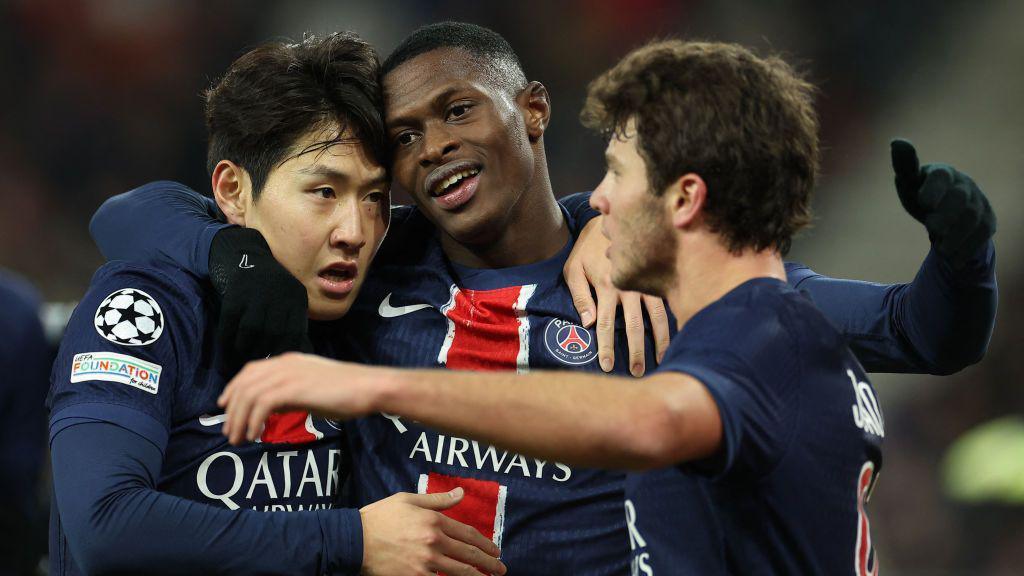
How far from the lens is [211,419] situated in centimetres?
237

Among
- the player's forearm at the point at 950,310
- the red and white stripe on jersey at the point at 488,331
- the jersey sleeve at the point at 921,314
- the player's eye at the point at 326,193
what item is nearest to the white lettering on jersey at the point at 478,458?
the red and white stripe on jersey at the point at 488,331

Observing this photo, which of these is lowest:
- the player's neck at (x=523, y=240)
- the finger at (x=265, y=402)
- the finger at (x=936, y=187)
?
the finger at (x=265, y=402)

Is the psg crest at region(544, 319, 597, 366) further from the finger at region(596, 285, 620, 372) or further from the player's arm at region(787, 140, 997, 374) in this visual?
the player's arm at region(787, 140, 997, 374)

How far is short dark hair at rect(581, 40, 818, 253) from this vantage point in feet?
6.15

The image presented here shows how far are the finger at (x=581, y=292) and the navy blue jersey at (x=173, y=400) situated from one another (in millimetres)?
640

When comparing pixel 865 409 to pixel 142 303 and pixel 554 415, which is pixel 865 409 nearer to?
pixel 554 415

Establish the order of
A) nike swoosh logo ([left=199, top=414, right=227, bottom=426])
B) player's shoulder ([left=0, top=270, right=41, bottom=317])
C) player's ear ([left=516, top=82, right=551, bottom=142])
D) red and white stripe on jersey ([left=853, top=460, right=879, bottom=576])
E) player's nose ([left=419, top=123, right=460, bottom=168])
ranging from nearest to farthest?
red and white stripe on jersey ([left=853, top=460, right=879, bottom=576]) → nike swoosh logo ([left=199, top=414, right=227, bottom=426]) → player's nose ([left=419, top=123, right=460, bottom=168]) → player's ear ([left=516, top=82, right=551, bottom=142]) → player's shoulder ([left=0, top=270, right=41, bottom=317])

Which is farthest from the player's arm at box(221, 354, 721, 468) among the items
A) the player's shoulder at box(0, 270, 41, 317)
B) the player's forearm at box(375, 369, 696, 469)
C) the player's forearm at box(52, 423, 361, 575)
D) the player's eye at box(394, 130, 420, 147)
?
the player's shoulder at box(0, 270, 41, 317)

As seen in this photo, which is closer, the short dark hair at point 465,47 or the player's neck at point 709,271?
the player's neck at point 709,271

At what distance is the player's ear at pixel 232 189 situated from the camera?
2637mm

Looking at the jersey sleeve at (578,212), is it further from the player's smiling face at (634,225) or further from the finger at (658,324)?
the player's smiling face at (634,225)

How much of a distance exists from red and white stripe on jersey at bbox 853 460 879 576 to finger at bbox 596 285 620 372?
70 cm

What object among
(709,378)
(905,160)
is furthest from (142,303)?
(905,160)

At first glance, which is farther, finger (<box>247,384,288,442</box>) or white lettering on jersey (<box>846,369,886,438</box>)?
white lettering on jersey (<box>846,369,886,438</box>)
